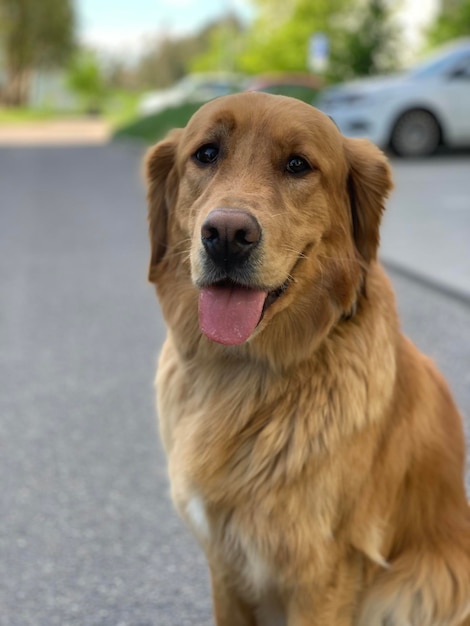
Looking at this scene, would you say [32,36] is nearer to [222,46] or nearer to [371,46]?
[222,46]

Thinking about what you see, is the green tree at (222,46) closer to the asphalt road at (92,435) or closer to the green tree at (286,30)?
the green tree at (286,30)

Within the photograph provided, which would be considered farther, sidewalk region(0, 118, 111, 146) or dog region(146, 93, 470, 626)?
sidewalk region(0, 118, 111, 146)

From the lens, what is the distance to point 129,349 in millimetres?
5422

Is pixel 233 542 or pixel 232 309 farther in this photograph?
pixel 233 542

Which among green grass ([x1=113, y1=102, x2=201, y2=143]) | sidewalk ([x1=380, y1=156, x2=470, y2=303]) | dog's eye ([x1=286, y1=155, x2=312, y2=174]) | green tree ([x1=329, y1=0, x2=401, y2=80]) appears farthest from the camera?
green grass ([x1=113, y1=102, x2=201, y2=143])

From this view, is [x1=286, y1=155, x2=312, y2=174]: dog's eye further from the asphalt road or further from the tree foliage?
the tree foliage

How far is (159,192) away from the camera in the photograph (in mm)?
2613

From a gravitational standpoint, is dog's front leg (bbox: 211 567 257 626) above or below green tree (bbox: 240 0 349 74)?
below

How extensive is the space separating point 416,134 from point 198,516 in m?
11.8

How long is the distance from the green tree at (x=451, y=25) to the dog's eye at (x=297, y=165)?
20152mm

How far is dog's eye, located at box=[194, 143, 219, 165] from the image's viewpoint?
2.39 m

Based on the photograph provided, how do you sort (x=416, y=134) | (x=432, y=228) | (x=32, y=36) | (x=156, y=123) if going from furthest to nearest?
(x=32, y=36) → (x=156, y=123) → (x=416, y=134) → (x=432, y=228)

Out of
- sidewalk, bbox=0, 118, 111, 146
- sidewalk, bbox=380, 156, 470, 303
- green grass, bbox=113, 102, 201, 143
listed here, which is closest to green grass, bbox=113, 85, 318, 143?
green grass, bbox=113, 102, 201, 143

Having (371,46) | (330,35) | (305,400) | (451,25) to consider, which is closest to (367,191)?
(305,400)
